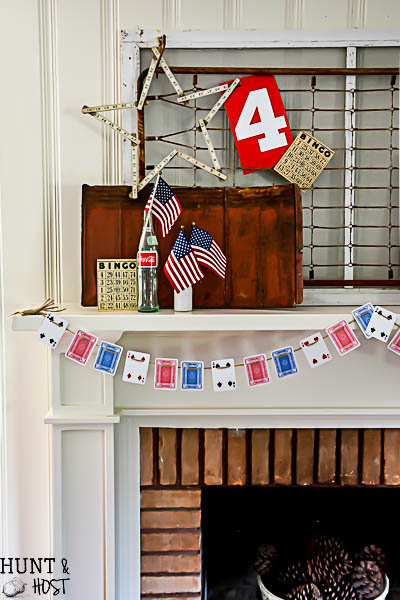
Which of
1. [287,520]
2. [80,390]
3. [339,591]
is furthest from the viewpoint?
[287,520]

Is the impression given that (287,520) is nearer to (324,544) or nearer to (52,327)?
(324,544)

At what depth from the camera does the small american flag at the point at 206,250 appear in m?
1.30

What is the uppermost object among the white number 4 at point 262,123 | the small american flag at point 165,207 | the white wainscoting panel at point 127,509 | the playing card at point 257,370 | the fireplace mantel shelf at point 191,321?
the white number 4 at point 262,123

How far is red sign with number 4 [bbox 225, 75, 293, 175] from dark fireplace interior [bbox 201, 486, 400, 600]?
1.03m

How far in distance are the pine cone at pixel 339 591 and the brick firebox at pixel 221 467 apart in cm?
29

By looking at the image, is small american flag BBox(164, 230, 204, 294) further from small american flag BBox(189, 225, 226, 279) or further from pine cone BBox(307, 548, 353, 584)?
pine cone BBox(307, 548, 353, 584)

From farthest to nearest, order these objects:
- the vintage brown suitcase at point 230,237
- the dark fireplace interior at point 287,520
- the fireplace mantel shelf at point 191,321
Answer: the dark fireplace interior at point 287,520, the vintage brown suitcase at point 230,237, the fireplace mantel shelf at point 191,321

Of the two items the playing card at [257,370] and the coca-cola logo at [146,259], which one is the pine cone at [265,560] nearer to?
the playing card at [257,370]

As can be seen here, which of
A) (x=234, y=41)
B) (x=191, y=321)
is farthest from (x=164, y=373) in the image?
(x=234, y=41)

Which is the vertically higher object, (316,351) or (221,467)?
(316,351)

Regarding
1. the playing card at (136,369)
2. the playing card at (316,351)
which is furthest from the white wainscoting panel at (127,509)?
the playing card at (316,351)

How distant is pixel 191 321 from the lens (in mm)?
1245

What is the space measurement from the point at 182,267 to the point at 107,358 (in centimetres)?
29

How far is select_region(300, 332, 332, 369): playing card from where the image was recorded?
1313 mm
